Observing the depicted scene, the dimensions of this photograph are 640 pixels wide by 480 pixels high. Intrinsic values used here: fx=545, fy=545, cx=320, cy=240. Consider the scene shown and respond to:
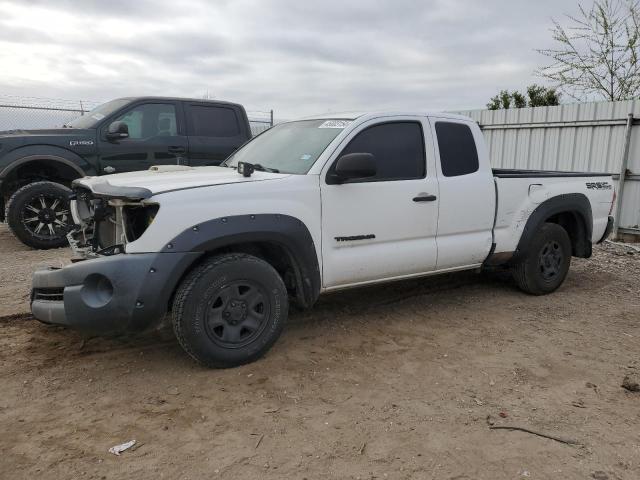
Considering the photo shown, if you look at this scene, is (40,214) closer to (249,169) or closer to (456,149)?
(249,169)

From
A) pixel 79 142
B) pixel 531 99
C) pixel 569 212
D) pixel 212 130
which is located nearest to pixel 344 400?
pixel 569 212

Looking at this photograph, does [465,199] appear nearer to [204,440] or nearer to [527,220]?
[527,220]

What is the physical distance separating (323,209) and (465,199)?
1505 mm

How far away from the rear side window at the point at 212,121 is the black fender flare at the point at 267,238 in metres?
4.86

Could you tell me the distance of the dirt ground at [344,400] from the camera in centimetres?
274

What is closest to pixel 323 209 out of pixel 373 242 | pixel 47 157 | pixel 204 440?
pixel 373 242

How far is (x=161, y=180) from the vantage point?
3.81 metres

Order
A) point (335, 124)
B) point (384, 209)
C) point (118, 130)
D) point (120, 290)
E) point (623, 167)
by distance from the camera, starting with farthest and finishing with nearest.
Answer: point (623, 167)
point (118, 130)
point (335, 124)
point (384, 209)
point (120, 290)

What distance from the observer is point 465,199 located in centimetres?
486

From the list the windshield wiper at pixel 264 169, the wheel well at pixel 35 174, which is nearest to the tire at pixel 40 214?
the wheel well at pixel 35 174

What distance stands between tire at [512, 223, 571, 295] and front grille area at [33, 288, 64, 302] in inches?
167

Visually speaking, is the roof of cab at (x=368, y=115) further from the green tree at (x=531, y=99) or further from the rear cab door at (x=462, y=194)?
the green tree at (x=531, y=99)

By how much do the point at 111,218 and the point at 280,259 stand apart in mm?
1241

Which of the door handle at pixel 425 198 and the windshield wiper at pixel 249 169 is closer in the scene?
the windshield wiper at pixel 249 169
